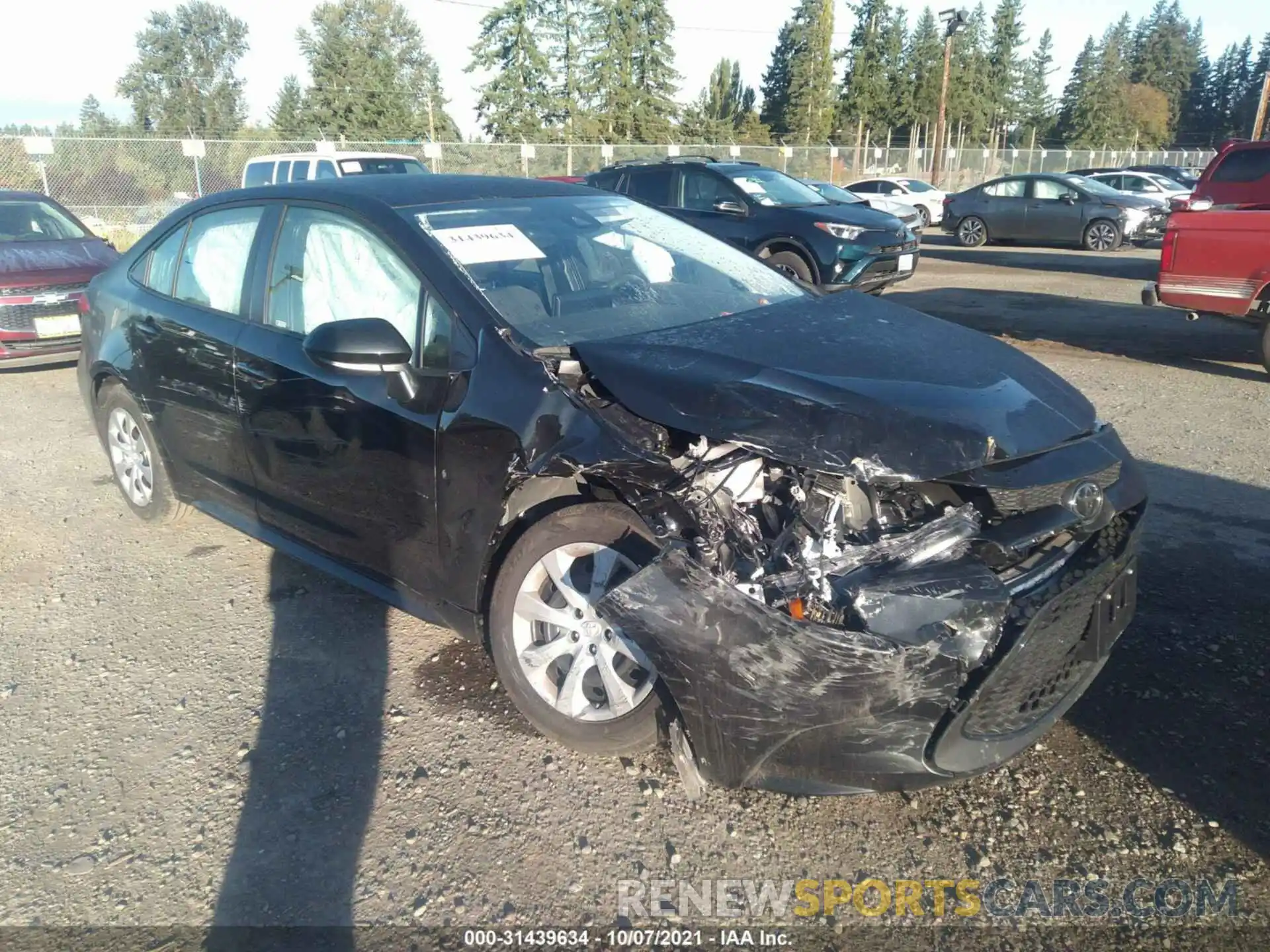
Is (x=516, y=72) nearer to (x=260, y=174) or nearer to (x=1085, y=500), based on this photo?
(x=260, y=174)

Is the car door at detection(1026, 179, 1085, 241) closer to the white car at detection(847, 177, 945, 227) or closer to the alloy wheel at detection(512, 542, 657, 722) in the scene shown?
the white car at detection(847, 177, 945, 227)

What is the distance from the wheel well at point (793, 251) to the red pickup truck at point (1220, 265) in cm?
380

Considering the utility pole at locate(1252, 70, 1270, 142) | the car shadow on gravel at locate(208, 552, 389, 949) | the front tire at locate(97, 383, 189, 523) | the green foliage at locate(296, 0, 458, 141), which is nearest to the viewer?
the car shadow on gravel at locate(208, 552, 389, 949)

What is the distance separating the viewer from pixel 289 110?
5116 cm

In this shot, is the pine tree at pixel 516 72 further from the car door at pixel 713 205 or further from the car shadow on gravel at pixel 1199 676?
the car shadow on gravel at pixel 1199 676

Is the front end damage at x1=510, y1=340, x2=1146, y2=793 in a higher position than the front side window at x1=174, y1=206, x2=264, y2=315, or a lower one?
lower

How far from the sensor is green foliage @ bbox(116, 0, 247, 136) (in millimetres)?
54406

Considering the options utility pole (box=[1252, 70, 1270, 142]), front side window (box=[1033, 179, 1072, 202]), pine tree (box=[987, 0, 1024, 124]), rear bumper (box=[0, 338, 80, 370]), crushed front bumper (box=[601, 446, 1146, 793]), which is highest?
pine tree (box=[987, 0, 1024, 124])

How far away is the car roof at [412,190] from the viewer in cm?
369

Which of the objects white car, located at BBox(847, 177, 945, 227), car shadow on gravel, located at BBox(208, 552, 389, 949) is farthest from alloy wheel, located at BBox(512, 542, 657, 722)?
white car, located at BBox(847, 177, 945, 227)

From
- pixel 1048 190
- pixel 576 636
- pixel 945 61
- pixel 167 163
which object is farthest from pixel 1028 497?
pixel 945 61

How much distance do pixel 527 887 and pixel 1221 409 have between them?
653 cm

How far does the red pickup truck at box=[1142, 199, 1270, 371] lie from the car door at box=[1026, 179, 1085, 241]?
12.4m

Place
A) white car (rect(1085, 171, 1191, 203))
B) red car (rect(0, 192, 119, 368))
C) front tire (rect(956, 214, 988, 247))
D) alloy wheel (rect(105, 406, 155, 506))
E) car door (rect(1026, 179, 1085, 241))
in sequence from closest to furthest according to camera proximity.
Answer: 1. alloy wheel (rect(105, 406, 155, 506))
2. red car (rect(0, 192, 119, 368))
3. car door (rect(1026, 179, 1085, 241))
4. front tire (rect(956, 214, 988, 247))
5. white car (rect(1085, 171, 1191, 203))
